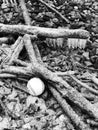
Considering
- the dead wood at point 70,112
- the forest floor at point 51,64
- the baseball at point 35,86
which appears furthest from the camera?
the baseball at point 35,86

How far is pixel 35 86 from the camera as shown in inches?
149

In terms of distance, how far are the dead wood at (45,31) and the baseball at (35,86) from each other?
952 mm

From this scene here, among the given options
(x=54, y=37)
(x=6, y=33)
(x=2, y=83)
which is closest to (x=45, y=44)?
(x=54, y=37)

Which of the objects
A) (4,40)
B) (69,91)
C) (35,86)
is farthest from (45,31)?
(69,91)

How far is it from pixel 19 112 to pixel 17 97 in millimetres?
275

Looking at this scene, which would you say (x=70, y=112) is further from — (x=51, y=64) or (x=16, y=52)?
(x=16, y=52)

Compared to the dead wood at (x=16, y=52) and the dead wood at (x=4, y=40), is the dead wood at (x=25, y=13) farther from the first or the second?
the dead wood at (x=16, y=52)

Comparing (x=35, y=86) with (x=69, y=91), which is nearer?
(x=69, y=91)

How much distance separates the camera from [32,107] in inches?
147

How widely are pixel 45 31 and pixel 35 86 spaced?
111cm

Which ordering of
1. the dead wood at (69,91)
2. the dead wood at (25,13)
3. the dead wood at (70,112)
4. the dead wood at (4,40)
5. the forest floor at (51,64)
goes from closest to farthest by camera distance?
the dead wood at (70,112) < the dead wood at (69,91) < the forest floor at (51,64) < the dead wood at (4,40) < the dead wood at (25,13)

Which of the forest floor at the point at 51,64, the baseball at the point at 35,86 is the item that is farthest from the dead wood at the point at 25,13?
the baseball at the point at 35,86

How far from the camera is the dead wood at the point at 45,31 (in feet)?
14.4

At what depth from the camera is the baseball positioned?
380 cm
